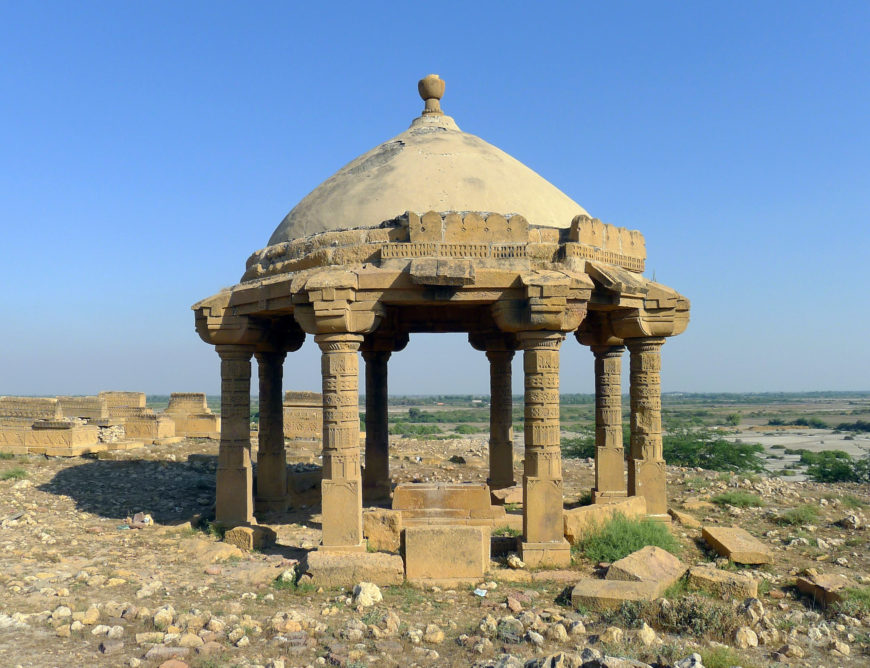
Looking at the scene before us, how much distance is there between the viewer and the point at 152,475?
1397 cm

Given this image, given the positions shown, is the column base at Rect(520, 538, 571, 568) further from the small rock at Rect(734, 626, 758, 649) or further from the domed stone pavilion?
the small rock at Rect(734, 626, 758, 649)

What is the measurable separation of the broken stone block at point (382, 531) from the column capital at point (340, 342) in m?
2.13

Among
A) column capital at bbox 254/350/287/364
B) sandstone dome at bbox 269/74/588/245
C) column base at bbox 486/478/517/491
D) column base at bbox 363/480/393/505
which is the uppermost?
sandstone dome at bbox 269/74/588/245

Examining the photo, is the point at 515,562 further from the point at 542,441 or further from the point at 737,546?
the point at 737,546

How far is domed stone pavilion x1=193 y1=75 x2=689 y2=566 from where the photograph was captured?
26.8 ft

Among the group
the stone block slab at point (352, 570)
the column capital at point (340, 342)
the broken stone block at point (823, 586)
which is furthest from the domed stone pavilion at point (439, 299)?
the broken stone block at point (823, 586)

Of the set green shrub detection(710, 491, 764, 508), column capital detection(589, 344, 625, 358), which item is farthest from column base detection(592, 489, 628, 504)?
column capital detection(589, 344, 625, 358)

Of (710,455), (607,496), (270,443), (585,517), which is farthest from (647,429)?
(710,455)

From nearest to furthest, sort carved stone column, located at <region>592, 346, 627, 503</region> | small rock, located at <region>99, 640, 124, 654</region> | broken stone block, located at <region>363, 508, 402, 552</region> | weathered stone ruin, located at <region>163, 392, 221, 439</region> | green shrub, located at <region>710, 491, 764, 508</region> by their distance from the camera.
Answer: small rock, located at <region>99, 640, 124, 654</region>, broken stone block, located at <region>363, 508, 402, 552</region>, carved stone column, located at <region>592, 346, 627, 503</region>, green shrub, located at <region>710, 491, 764, 508</region>, weathered stone ruin, located at <region>163, 392, 221, 439</region>

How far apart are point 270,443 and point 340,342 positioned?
12.2 ft

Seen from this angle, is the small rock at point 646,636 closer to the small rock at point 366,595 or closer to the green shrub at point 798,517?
the small rock at point 366,595

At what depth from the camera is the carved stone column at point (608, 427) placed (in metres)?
10.9

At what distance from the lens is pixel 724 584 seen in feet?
21.4

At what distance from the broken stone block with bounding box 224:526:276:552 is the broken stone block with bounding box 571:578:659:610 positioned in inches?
168
